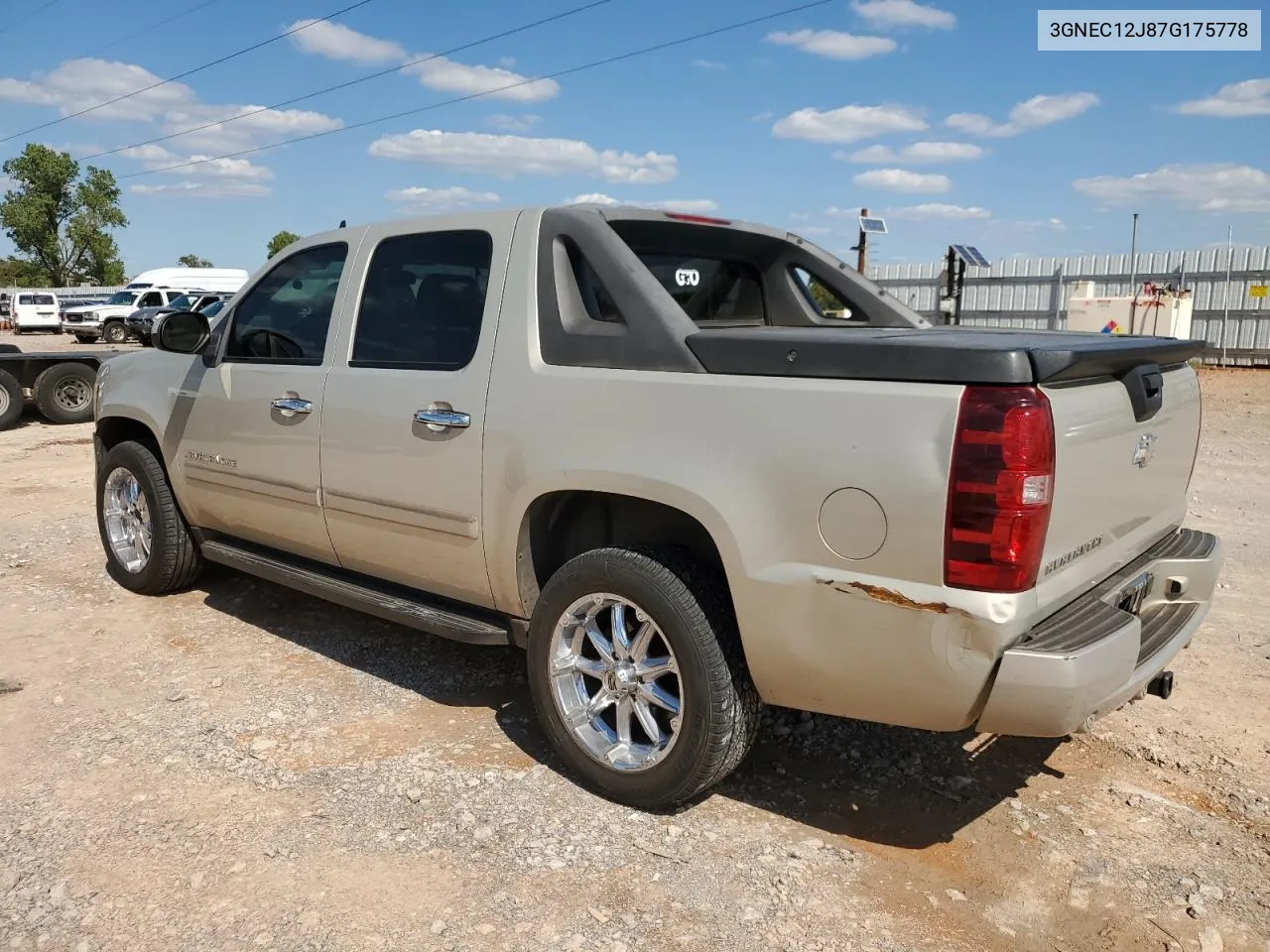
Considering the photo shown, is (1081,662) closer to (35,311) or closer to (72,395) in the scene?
(72,395)

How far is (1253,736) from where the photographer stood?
146 inches

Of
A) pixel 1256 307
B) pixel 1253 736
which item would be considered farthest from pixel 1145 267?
pixel 1253 736

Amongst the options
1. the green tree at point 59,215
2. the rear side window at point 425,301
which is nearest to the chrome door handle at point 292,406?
the rear side window at point 425,301

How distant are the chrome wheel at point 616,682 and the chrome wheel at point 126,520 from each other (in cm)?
312

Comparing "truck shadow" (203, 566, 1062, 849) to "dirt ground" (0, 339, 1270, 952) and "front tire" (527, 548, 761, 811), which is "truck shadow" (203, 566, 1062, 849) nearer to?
"dirt ground" (0, 339, 1270, 952)

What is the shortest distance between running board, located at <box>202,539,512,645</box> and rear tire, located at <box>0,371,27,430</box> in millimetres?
10054

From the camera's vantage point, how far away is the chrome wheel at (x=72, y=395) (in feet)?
44.4

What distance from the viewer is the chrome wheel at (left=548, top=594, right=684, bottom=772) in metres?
3.14

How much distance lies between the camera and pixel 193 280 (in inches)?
1387

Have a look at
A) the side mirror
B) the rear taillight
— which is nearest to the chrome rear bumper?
the rear taillight

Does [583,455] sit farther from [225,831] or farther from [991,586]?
[225,831]

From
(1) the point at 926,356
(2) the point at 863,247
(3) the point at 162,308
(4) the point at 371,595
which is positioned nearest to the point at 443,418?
(4) the point at 371,595

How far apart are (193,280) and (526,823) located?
3646 cm

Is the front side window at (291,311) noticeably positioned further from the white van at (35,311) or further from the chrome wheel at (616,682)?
the white van at (35,311)
